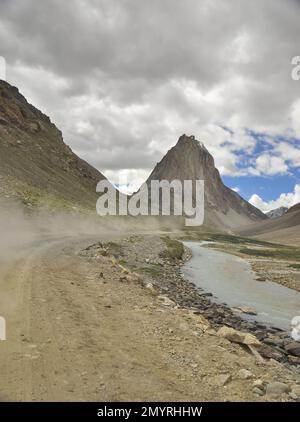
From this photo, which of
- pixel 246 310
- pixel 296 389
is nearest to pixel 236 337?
pixel 296 389

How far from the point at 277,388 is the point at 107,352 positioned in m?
4.53

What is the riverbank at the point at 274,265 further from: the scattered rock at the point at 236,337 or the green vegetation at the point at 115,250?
the scattered rock at the point at 236,337

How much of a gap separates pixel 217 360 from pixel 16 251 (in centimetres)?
2103

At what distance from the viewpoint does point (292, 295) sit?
35.6 m

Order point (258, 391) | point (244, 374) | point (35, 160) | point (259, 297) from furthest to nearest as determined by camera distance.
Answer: point (35, 160)
point (259, 297)
point (244, 374)
point (258, 391)

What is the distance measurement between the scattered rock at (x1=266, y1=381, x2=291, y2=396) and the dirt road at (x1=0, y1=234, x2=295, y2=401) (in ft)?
0.85

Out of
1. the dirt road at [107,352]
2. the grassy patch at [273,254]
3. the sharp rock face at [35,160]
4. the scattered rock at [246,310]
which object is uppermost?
the sharp rock face at [35,160]

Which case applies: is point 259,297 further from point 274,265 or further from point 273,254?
point 273,254

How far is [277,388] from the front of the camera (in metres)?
9.95

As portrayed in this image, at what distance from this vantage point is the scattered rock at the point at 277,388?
32.0ft

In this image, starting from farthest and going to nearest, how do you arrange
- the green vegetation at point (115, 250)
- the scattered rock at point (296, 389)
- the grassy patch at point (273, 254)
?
the grassy patch at point (273, 254), the green vegetation at point (115, 250), the scattered rock at point (296, 389)

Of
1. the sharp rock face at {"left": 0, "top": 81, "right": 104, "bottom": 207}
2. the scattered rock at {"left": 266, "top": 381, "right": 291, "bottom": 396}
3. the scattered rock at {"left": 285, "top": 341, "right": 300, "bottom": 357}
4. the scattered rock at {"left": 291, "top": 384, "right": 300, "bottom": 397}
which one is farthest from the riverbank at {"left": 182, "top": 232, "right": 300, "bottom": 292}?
the sharp rock face at {"left": 0, "top": 81, "right": 104, "bottom": 207}

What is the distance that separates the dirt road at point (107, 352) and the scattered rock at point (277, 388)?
10.2 inches

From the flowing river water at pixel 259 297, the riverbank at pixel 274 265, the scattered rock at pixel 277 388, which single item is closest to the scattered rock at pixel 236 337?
the scattered rock at pixel 277 388
